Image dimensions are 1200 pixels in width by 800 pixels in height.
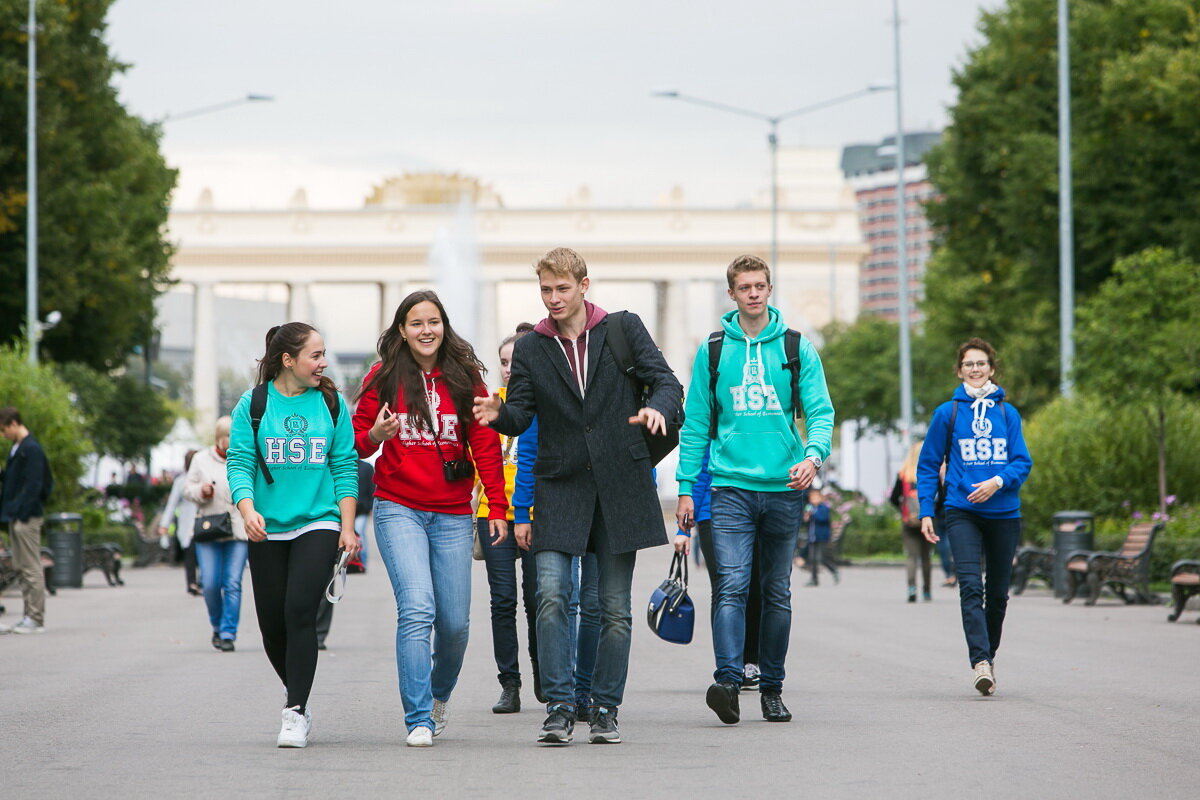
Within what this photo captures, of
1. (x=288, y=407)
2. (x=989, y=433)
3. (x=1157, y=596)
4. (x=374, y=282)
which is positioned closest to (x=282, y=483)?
(x=288, y=407)

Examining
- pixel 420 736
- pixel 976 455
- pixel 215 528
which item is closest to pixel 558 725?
pixel 420 736

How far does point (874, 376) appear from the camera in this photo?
202 ft

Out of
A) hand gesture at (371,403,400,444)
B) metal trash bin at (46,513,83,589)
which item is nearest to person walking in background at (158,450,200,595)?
metal trash bin at (46,513,83,589)

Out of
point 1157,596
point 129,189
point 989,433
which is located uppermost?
point 129,189

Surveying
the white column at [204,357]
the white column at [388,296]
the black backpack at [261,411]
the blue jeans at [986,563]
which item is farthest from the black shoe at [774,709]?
the white column at [388,296]

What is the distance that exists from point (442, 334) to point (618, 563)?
1.18 metres

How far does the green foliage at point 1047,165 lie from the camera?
121 feet

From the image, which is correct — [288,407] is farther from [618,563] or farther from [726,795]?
[726,795]

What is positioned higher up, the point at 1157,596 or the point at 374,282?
the point at 374,282

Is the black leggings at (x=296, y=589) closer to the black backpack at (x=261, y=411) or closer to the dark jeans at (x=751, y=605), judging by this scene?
the black backpack at (x=261, y=411)

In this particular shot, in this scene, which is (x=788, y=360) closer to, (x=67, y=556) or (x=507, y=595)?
(x=507, y=595)

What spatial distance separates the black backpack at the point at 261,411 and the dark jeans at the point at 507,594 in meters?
1.29

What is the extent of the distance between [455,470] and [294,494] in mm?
649

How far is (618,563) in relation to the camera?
28.4 feet
